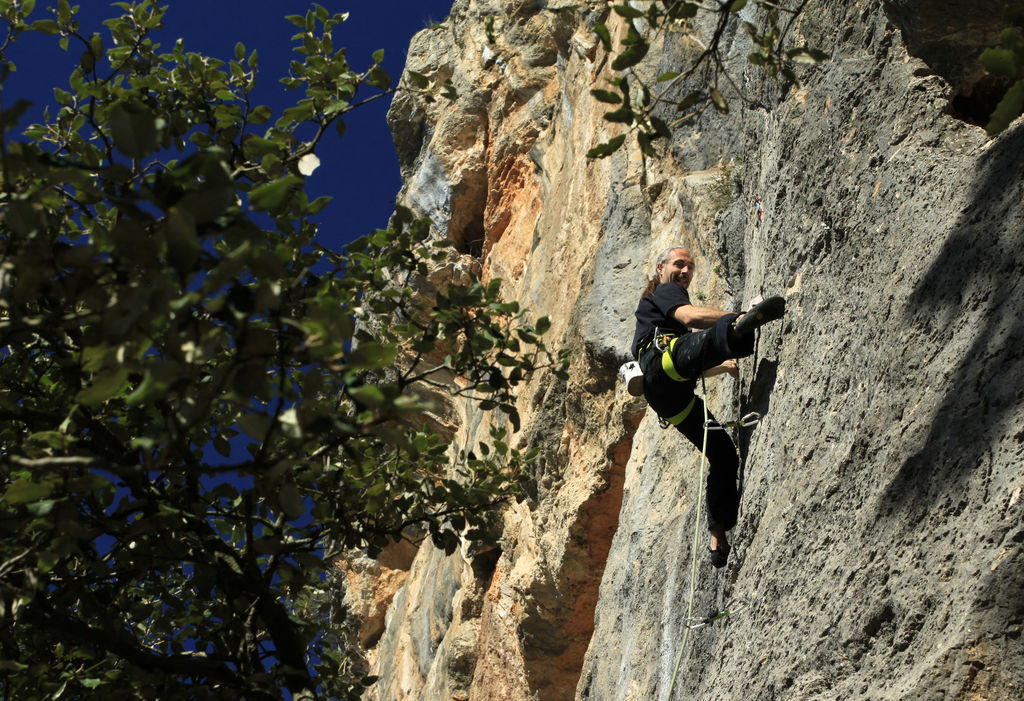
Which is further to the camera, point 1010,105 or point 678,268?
point 678,268

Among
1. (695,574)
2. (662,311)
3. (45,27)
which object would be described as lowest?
(695,574)

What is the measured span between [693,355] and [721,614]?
140cm

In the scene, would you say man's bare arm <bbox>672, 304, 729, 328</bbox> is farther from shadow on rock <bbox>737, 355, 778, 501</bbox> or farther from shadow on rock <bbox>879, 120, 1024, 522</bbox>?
shadow on rock <bbox>879, 120, 1024, 522</bbox>

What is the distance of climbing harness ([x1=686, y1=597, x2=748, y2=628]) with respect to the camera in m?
4.71

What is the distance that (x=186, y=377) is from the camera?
101 inches

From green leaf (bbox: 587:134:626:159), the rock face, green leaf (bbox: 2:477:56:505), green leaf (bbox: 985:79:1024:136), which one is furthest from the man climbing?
green leaf (bbox: 2:477:56:505)

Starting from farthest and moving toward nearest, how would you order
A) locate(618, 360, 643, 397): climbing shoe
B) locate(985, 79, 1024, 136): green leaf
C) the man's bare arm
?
locate(618, 360, 643, 397): climbing shoe
the man's bare arm
locate(985, 79, 1024, 136): green leaf

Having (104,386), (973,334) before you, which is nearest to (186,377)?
(104,386)

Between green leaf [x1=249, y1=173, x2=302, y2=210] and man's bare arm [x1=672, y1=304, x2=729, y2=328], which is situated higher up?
man's bare arm [x1=672, y1=304, x2=729, y2=328]

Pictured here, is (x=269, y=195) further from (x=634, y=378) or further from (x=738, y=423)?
(x=634, y=378)

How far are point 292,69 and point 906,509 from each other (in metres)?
3.40

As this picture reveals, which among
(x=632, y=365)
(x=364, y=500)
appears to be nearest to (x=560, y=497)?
(x=632, y=365)

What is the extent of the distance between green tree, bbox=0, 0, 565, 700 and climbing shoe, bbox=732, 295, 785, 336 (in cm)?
99

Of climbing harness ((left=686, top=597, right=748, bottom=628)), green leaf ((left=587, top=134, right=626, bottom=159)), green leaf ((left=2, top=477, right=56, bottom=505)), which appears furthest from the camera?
climbing harness ((left=686, top=597, right=748, bottom=628))
